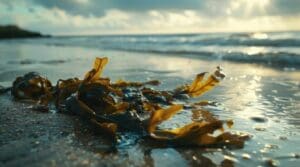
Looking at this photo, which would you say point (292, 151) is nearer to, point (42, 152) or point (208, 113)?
point (208, 113)

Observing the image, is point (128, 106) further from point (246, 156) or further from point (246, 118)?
point (246, 156)

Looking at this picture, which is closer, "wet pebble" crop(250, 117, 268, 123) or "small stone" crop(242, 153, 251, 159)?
"small stone" crop(242, 153, 251, 159)

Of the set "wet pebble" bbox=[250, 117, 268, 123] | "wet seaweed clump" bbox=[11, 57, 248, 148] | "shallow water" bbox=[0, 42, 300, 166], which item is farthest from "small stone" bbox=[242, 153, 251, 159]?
"wet pebble" bbox=[250, 117, 268, 123]

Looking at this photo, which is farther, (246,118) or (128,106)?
(246,118)

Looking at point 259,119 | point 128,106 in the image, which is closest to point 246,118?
point 259,119

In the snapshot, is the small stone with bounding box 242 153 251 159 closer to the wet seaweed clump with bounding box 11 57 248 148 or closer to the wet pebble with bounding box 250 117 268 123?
the wet seaweed clump with bounding box 11 57 248 148

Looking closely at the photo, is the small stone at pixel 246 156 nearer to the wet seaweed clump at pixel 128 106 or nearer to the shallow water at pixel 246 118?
the shallow water at pixel 246 118

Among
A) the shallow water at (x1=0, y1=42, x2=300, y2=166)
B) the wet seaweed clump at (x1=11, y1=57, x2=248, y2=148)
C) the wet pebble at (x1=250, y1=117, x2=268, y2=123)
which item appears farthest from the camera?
the wet pebble at (x1=250, y1=117, x2=268, y2=123)

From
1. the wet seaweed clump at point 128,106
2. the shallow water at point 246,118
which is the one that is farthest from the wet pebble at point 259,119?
the wet seaweed clump at point 128,106
